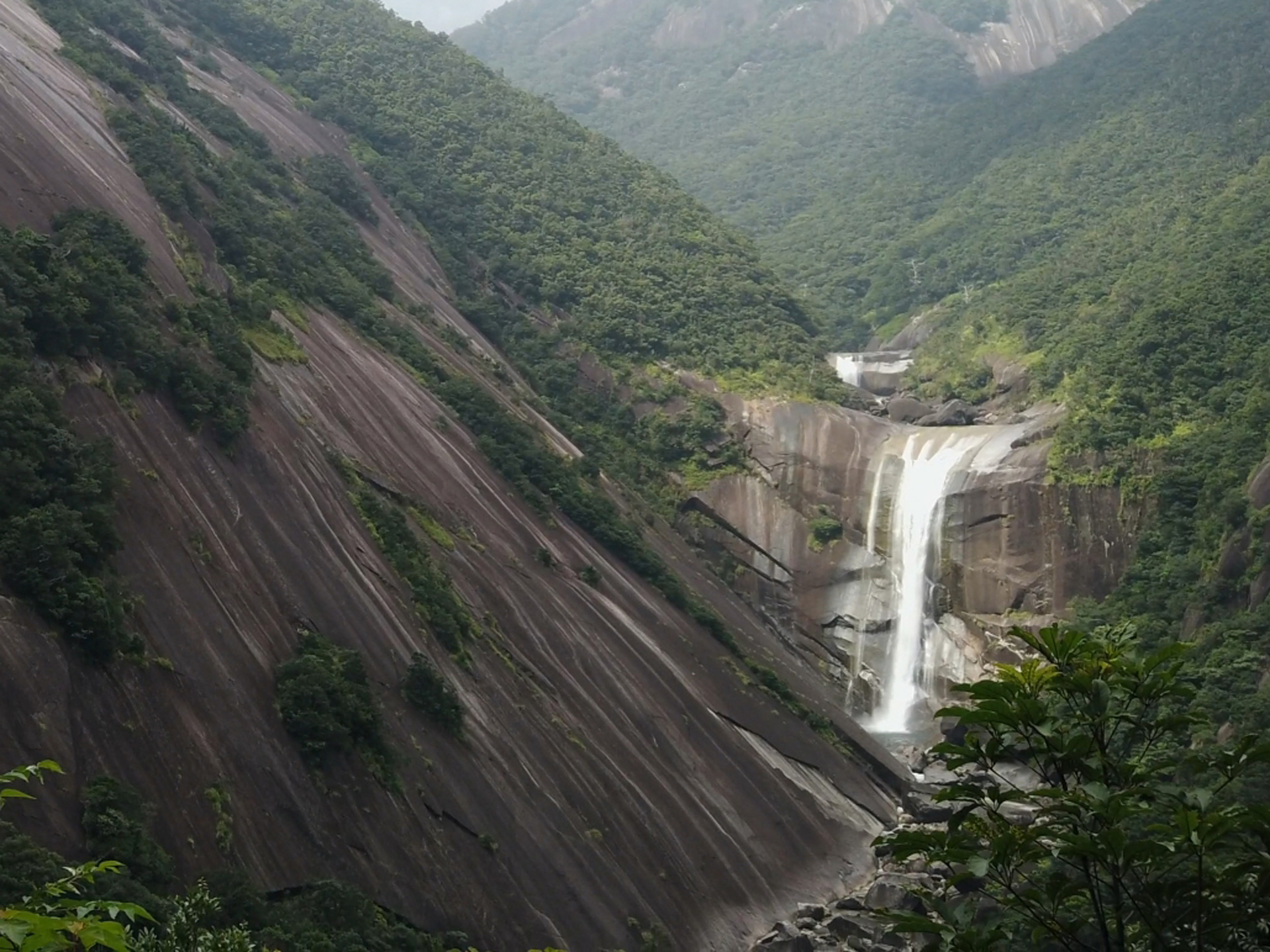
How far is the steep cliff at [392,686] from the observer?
22.0 meters

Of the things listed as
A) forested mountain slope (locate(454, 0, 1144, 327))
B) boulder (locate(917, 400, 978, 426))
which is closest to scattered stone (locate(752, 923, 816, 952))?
boulder (locate(917, 400, 978, 426))

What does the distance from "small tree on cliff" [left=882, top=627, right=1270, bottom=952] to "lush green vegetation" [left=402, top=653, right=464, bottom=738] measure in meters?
19.2

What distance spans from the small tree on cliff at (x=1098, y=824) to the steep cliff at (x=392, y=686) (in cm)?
1295

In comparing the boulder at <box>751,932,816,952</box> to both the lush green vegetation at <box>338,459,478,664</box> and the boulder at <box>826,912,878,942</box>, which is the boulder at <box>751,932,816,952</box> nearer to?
the boulder at <box>826,912,878,942</box>

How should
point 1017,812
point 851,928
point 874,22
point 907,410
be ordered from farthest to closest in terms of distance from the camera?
1. point 874,22
2. point 907,410
3. point 1017,812
4. point 851,928

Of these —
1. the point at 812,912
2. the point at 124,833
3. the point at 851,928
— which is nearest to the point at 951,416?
the point at 812,912

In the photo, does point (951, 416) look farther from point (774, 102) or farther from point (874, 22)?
point (874, 22)

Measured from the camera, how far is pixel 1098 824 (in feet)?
30.3

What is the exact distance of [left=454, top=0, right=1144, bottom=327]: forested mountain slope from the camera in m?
102

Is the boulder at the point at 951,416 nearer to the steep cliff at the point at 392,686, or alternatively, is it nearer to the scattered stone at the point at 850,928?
the steep cliff at the point at 392,686

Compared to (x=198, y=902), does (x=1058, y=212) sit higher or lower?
higher

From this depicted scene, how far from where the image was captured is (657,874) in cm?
2931

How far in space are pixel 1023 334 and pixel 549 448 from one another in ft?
90.8

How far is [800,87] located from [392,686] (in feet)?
372
